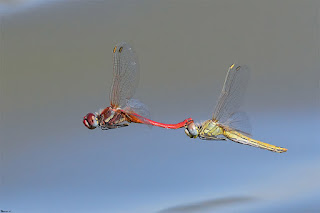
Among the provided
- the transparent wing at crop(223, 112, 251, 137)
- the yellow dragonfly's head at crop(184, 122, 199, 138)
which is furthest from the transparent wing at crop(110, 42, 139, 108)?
the transparent wing at crop(223, 112, 251, 137)

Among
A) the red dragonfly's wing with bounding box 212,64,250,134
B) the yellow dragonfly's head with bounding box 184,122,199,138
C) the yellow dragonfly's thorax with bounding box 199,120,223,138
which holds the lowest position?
the yellow dragonfly's head with bounding box 184,122,199,138

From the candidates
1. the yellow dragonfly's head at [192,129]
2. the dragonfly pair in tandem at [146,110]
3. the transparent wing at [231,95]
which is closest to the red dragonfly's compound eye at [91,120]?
the dragonfly pair in tandem at [146,110]

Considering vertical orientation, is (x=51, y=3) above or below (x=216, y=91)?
above

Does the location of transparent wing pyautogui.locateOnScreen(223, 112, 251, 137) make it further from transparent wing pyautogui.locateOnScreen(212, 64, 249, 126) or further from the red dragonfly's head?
the red dragonfly's head

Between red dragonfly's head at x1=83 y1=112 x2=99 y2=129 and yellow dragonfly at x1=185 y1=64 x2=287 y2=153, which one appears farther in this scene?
yellow dragonfly at x1=185 y1=64 x2=287 y2=153

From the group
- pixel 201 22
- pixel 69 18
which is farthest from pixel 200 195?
pixel 69 18

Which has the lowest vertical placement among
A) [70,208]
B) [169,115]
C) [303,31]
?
[70,208]

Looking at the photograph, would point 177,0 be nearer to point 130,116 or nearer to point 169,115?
point 169,115

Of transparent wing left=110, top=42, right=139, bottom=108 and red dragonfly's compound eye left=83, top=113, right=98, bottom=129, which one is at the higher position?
transparent wing left=110, top=42, right=139, bottom=108
